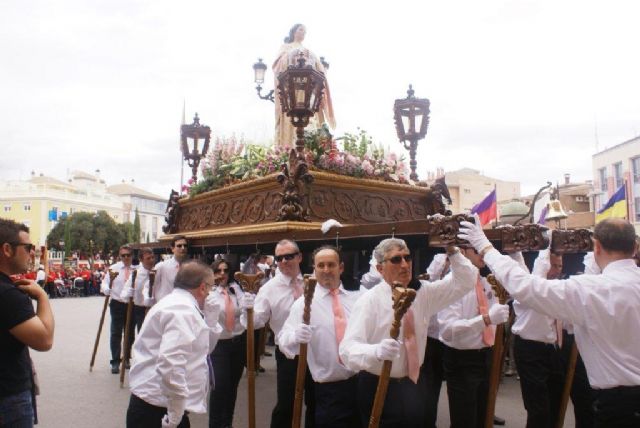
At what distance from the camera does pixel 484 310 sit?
504 cm

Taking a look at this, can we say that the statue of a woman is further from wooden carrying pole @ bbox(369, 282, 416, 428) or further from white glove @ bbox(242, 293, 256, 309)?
wooden carrying pole @ bbox(369, 282, 416, 428)

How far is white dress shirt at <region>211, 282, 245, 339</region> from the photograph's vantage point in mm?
5848

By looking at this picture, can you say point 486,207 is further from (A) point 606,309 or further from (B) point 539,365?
(A) point 606,309

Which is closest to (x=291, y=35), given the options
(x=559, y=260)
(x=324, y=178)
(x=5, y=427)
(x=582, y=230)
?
(x=324, y=178)

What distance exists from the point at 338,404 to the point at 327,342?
45cm

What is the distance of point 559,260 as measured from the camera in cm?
526

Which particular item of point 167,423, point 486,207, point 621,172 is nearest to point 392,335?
point 167,423

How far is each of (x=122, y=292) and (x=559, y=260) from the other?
21.9 feet

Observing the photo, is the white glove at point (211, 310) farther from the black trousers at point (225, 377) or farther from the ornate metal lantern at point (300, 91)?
the ornate metal lantern at point (300, 91)

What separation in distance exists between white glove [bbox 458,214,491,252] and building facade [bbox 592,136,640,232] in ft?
103

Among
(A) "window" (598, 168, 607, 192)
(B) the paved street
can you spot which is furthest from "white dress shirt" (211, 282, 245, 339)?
(A) "window" (598, 168, 607, 192)

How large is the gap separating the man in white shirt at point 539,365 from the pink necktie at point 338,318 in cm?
167

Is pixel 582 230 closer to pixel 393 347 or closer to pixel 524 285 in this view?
pixel 524 285

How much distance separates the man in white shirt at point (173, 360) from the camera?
3500 mm
